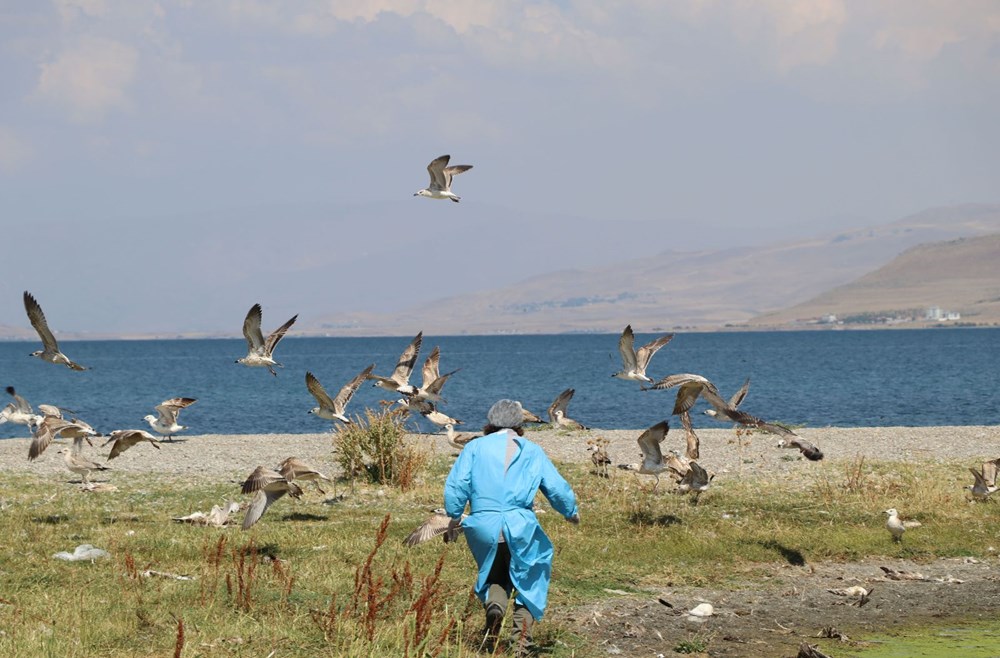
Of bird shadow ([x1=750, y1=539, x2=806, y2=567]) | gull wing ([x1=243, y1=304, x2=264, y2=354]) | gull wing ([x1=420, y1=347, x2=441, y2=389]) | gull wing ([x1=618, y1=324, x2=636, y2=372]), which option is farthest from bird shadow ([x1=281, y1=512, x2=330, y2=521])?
bird shadow ([x1=750, y1=539, x2=806, y2=567])

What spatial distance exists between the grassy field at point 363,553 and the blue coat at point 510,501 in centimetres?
50

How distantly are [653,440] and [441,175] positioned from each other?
25.5 ft

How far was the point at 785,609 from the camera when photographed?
1253 cm

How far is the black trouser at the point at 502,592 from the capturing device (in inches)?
380

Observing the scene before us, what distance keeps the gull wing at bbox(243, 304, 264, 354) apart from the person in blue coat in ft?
32.8

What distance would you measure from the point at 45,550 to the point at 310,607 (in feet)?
13.8

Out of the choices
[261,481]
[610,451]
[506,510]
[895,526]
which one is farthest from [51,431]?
[610,451]

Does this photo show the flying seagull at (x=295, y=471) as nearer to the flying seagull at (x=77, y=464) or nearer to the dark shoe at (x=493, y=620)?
the flying seagull at (x=77, y=464)

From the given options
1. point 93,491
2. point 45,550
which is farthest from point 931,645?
point 93,491

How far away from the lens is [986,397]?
215 feet

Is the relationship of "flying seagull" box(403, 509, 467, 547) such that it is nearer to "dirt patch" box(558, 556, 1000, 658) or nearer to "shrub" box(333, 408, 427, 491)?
"dirt patch" box(558, 556, 1000, 658)

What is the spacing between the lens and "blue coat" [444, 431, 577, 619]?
950 cm

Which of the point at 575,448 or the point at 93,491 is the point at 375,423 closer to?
the point at 93,491

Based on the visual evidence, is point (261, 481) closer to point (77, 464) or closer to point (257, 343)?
point (257, 343)
